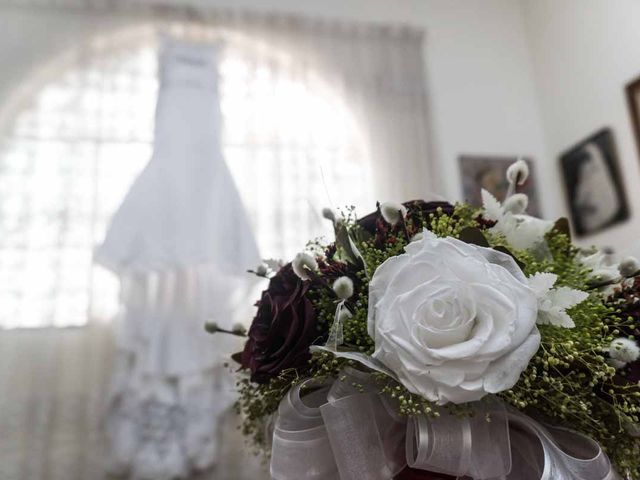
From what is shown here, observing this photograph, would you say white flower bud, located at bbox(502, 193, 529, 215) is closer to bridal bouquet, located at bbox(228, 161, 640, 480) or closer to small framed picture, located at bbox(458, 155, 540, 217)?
bridal bouquet, located at bbox(228, 161, 640, 480)

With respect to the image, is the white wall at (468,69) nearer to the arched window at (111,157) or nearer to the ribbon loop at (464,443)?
the arched window at (111,157)

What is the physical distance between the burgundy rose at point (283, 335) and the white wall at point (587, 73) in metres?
1.77

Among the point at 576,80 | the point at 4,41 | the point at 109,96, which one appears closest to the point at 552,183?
the point at 576,80

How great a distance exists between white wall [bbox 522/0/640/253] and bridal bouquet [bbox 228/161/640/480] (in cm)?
164

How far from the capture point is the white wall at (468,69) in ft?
7.77

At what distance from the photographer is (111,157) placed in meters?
2.01

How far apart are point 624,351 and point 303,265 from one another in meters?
0.30

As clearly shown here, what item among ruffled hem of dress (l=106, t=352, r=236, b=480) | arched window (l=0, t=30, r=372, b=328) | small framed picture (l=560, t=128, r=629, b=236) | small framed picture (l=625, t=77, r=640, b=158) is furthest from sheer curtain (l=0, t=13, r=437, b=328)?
small framed picture (l=625, t=77, r=640, b=158)

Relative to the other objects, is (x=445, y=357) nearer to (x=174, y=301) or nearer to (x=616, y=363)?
(x=616, y=363)

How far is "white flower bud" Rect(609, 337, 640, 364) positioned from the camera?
1.45 feet

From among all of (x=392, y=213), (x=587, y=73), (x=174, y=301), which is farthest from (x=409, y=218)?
(x=587, y=73)

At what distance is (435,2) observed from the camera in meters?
2.60

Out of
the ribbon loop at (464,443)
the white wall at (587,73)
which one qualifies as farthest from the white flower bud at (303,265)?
the white wall at (587,73)

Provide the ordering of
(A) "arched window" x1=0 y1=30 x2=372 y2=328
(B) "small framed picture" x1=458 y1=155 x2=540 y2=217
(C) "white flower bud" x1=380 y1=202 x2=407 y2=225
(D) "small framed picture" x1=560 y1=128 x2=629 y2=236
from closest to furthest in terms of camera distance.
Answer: (C) "white flower bud" x1=380 y1=202 x2=407 y2=225
(A) "arched window" x1=0 y1=30 x2=372 y2=328
(D) "small framed picture" x1=560 y1=128 x2=629 y2=236
(B) "small framed picture" x1=458 y1=155 x2=540 y2=217
